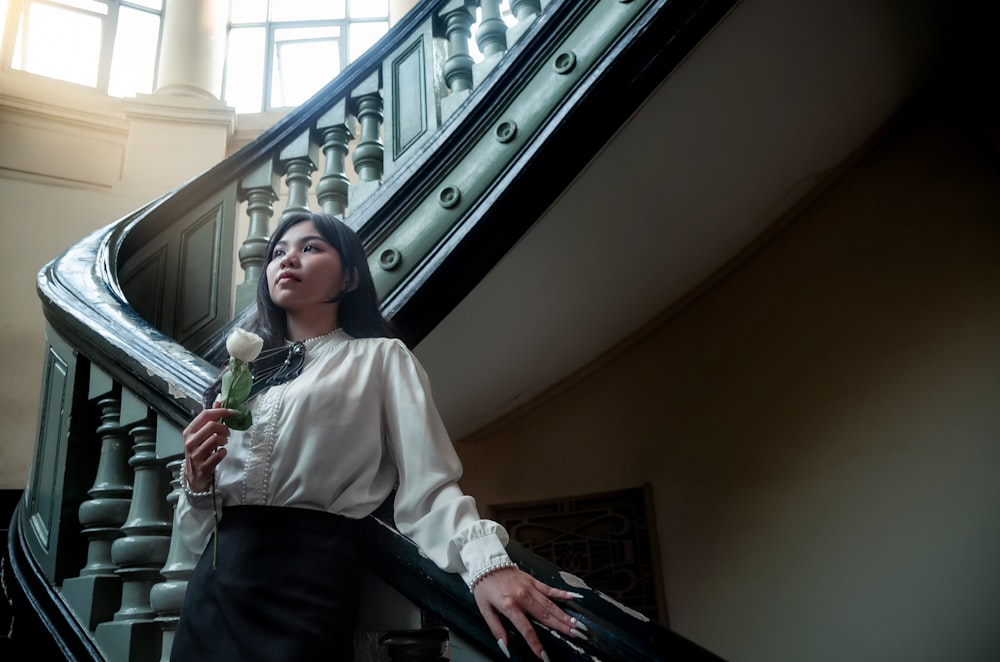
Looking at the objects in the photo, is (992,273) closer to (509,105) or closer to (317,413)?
(509,105)

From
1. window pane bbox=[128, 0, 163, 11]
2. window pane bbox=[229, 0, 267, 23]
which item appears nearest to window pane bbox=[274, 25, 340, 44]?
window pane bbox=[229, 0, 267, 23]

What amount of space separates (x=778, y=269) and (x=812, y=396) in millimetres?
636

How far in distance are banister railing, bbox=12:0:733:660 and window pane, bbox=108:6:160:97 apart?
4.60 m

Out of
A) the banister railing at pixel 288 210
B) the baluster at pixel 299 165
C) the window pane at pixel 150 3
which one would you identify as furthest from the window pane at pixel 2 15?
the baluster at pixel 299 165

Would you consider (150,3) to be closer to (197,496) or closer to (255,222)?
(255,222)

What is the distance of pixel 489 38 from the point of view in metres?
2.32

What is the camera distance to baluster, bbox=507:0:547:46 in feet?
7.48

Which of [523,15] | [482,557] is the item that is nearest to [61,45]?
[523,15]

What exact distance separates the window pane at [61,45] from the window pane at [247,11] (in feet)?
4.34

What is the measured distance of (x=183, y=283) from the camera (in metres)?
2.53

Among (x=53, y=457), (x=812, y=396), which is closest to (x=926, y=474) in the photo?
(x=812, y=396)

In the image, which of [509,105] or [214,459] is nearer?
[214,459]

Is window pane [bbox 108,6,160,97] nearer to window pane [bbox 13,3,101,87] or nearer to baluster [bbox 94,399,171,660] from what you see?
window pane [bbox 13,3,101,87]

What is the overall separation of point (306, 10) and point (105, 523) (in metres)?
7.03
